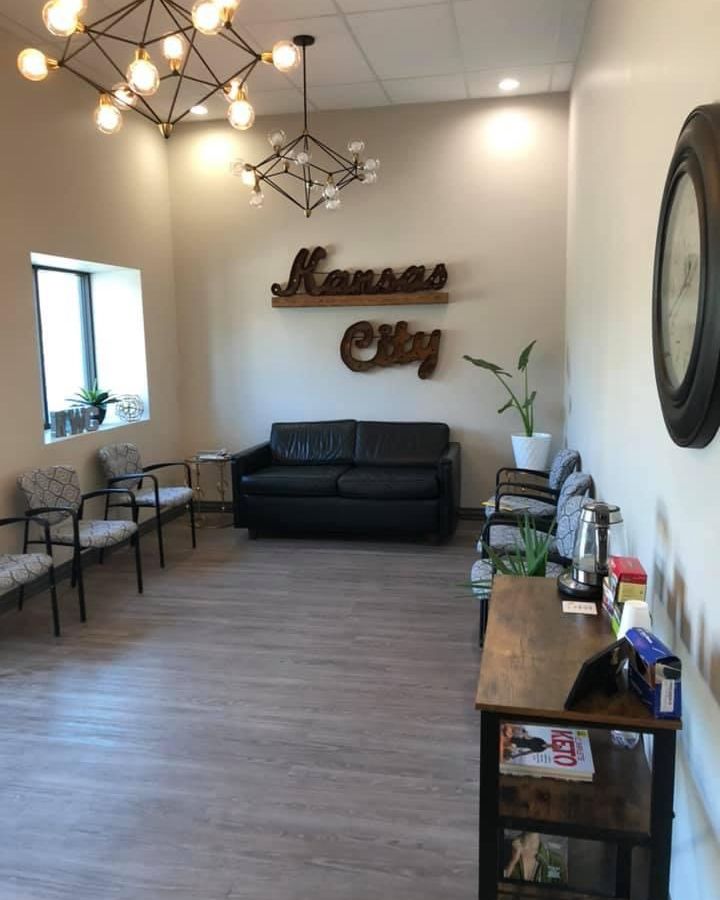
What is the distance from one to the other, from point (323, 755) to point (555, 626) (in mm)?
1164

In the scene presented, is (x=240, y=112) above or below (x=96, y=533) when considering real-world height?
above

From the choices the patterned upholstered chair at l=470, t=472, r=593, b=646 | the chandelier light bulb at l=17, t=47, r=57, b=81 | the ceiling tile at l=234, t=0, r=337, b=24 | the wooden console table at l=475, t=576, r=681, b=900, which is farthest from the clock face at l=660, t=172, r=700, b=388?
the ceiling tile at l=234, t=0, r=337, b=24

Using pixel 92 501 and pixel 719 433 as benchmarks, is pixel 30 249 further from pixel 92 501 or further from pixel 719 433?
pixel 719 433

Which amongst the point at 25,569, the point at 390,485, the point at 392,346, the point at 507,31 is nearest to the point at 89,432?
the point at 25,569

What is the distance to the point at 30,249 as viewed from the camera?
4.36 meters

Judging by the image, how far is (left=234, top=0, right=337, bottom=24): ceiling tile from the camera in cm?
388

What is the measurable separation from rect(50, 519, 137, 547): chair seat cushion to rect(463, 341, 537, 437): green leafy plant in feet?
9.08

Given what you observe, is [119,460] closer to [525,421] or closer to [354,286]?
[354,286]

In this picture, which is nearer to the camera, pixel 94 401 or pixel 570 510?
pixel 570 510

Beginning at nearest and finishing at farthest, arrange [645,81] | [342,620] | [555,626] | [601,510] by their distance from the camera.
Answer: [555,626] < [601,510] < [645,81] < [342,620]

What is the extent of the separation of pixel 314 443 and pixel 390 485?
1.02 m

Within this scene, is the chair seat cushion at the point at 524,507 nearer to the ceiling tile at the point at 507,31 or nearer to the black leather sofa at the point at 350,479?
the black leather sofa at the point at 350,479

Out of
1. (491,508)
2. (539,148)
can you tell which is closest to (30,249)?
(491,508)

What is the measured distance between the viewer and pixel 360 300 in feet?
19.2
